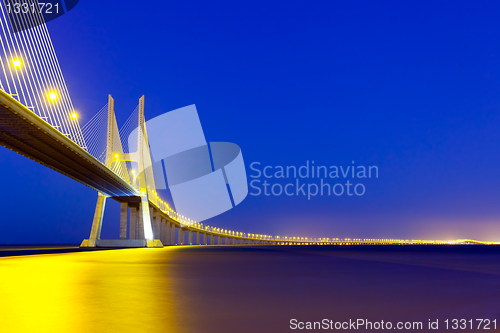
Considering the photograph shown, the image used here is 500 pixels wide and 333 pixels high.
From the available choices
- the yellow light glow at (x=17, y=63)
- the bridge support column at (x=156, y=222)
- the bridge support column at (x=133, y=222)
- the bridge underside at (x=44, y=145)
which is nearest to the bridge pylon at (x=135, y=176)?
the bridge support column at (x=133, y=222)

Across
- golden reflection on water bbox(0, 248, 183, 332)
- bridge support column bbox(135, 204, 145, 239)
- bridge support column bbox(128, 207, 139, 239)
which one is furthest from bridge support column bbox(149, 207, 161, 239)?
golden reflection on water bbox(0, 248, 183, 332)

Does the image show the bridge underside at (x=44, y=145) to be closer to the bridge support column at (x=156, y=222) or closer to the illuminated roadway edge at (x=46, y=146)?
the illuminated roadway edge at (x=46, y=146)

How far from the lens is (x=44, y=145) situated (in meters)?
31.8

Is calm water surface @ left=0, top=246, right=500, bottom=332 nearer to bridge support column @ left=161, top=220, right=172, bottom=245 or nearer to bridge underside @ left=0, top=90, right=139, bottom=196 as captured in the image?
bridge underside @ left=0, top=90, right=139, bottom=196

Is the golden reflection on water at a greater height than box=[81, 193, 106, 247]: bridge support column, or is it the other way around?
box=[81, 193, 106, 247]: bridge support column

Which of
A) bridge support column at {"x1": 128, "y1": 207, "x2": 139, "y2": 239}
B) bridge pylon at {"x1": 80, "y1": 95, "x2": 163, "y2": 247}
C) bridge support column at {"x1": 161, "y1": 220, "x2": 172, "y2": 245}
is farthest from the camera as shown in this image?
bridge support column at {"x1": 161, "y1": 220, "x2": 172, "y2": 245}

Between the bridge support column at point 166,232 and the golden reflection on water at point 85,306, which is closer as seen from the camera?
the golden reflection on water at point 85,306

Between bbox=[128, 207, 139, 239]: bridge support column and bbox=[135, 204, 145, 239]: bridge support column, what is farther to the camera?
bbox=[128, 207, 139, 239]: bridge support column

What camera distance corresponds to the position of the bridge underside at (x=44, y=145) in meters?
24.6

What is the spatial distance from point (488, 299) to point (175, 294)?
7.31m

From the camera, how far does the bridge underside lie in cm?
2464

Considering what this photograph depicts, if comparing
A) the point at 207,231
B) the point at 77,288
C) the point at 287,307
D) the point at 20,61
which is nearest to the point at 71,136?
the point at 20,61

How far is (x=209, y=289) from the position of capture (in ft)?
38.8

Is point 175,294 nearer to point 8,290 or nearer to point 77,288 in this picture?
point 77,288
